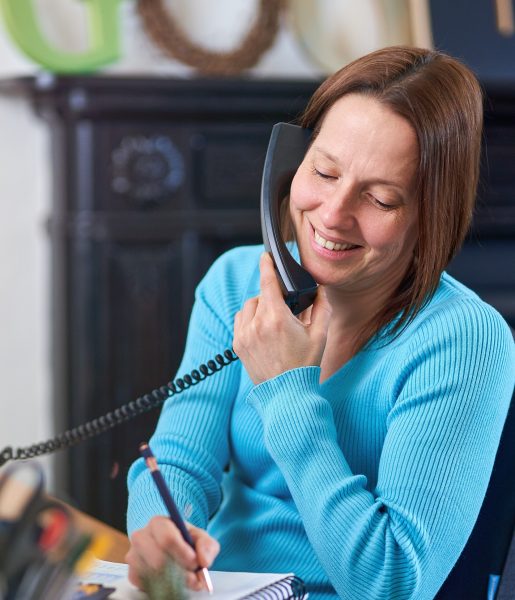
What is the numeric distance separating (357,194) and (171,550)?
46 cm

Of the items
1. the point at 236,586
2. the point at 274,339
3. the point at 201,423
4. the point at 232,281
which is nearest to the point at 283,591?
the point at 236,586

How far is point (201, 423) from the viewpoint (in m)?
1.36

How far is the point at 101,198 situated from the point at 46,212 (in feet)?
0.70

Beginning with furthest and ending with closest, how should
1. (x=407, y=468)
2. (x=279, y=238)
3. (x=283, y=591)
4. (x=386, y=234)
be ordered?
(x=279, y=238), (x=386, y=234), (x=407, y=468), (x=283, y=591)

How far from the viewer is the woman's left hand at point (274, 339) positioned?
1188 millimetres

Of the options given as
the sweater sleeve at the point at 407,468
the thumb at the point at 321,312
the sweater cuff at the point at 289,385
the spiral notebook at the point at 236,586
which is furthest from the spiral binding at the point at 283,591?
the thumb at the point at 321,312

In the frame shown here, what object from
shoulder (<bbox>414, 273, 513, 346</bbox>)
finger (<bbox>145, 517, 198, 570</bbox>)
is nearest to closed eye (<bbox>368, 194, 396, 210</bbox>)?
shoulder (<bbox>414, 273, 513, 346</bbox>)

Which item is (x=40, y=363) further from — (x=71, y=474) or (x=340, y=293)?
(x=340, y=293)

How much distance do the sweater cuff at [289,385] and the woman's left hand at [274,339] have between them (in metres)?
0.02

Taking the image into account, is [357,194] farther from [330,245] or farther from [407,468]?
[407,468]

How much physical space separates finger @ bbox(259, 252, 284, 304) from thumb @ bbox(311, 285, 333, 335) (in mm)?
53

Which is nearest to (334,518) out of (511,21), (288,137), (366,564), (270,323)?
(366,564)

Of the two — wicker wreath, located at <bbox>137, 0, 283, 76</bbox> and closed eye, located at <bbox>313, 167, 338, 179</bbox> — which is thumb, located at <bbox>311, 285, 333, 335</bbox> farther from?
wicker wreath, located at <bbox>137, 0, 283, 76</bbox>

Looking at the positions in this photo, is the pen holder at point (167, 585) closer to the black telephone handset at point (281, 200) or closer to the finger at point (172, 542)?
the finger at point (172, 542)
